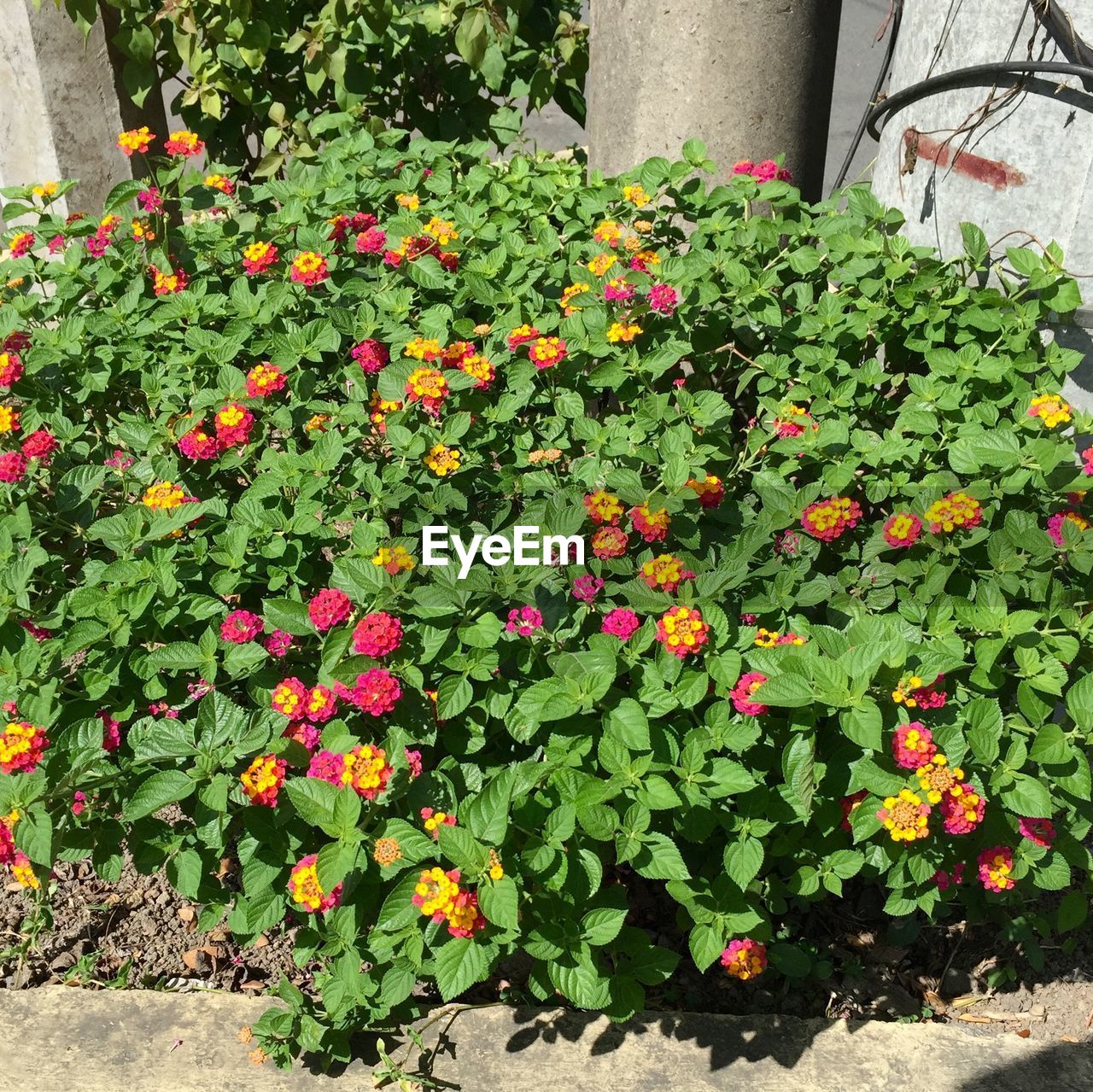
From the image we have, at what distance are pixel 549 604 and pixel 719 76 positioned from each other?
63.4 inches

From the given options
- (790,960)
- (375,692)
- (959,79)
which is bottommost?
(790,960)

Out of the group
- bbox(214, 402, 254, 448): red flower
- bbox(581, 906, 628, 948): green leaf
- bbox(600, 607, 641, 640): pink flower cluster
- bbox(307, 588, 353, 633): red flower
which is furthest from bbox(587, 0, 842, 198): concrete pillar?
A: bbox(581, 906, 628, 948): green leaf

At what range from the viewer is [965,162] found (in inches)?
95.4

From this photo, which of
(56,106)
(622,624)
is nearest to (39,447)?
(622,624)

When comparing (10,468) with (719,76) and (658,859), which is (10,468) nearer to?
(658,859)

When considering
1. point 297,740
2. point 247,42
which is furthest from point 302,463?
point 247,42

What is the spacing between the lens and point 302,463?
2037 mm

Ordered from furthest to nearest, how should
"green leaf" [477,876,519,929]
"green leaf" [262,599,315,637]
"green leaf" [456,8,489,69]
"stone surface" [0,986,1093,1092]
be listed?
"green leaf" [456,8,489,69], "stone surface" [0,986,1093,1092], "green leaf" [262,599,315,637], "green leaf" [477,876,519,929]

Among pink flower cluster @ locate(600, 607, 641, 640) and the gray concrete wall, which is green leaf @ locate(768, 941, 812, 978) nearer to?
pink flower cluster @ locate(600, 607, 641, 640)

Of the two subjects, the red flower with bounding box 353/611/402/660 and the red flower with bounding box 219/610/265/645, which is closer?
the red flower with bounding box 353/611/402/660

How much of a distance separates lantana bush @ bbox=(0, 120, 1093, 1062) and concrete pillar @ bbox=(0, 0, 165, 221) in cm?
158

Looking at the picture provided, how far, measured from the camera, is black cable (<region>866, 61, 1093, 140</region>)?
2127 millimetres

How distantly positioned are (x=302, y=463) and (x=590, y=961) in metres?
0.96

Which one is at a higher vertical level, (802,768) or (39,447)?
(39,447)
